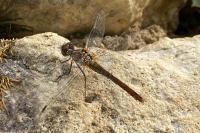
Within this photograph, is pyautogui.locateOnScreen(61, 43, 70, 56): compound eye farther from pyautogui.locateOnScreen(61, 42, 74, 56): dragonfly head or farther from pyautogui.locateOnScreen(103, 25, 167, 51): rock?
pyautogui.locateOnScreen(103, 25, 167, 51): rock

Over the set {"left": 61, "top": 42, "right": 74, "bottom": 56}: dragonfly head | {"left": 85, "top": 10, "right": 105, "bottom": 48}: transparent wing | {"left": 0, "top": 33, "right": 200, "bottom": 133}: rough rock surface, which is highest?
{"left": 85, "top": 10, "right": 105, "bottom": 48}: transparent wing

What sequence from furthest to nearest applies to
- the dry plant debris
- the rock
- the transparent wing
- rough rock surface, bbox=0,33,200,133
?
the rock < the transparent wing < the dry plant debris < rough rock surface, bbox=0,33,200,133

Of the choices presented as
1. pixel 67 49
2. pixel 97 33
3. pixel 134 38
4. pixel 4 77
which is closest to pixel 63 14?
pixel 97 33

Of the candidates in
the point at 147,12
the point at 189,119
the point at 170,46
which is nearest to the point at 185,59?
the point at 170,46

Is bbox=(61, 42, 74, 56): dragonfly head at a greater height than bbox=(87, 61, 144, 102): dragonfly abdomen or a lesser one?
greater

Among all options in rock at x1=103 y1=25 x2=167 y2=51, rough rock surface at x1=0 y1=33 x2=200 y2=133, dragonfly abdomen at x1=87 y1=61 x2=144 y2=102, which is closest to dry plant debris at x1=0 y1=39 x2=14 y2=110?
rough rock surface at x1=0 y1=33 x2=200 y2=133

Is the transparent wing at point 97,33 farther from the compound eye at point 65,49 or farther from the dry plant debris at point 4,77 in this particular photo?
the dry plant debris at point 4,77

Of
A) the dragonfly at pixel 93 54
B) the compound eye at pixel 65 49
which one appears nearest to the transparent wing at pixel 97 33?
the dragonfly at pixel 93 54
